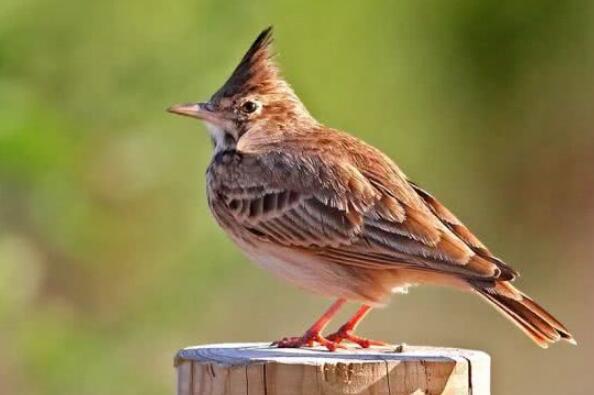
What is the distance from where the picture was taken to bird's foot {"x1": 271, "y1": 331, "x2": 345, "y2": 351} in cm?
689

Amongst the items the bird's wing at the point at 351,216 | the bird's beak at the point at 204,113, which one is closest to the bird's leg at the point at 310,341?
the bird's wing at the point at 351,216

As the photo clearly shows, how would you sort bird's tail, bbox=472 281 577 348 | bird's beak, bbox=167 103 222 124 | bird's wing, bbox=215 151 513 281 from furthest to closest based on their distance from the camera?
1. bird's beak, bbox=167 103 222 124
2. bird's wing, bbox=215 151 513 281
3. bird's tail, bbox=472 281 577 348

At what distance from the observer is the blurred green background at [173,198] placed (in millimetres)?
12891

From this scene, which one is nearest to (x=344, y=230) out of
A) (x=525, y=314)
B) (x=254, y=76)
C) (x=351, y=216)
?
(x=351, y=216)

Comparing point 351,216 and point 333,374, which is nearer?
point 333,374

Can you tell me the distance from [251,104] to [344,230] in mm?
1563

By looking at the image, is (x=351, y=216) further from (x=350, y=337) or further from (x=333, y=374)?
(x=333, y=374)

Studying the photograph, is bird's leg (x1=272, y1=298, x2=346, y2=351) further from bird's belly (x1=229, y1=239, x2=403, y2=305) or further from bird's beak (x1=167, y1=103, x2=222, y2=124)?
bird's beak (x1=167, y1=103, x2=222, y2=124)

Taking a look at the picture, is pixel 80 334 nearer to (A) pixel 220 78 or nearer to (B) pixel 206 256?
(B) pixel 206 256

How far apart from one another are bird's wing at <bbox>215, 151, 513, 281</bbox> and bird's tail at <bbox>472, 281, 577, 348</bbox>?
0.21 feet

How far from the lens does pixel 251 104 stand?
29.4 feet

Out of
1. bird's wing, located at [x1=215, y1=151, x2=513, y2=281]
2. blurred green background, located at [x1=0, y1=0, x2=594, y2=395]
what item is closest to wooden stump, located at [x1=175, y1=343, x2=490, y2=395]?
bird's wing, located at [x1=215, y1=151, x2=513, y2=281]

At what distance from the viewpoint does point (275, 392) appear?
5895mm

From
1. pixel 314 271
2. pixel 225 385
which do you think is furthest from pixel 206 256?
pixel 225 385
